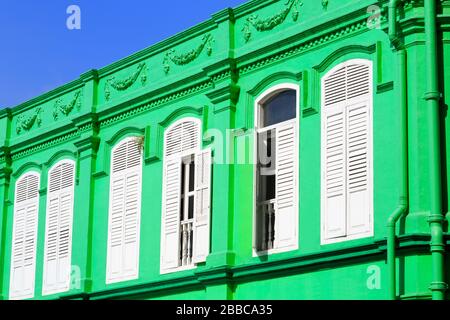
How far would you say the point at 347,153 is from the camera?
48.8 feet

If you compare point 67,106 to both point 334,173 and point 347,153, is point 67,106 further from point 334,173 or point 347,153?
point 347,153

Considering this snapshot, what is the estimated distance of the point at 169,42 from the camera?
18.5 m

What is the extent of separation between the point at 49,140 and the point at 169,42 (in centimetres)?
409

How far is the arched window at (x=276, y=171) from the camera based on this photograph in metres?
15.6

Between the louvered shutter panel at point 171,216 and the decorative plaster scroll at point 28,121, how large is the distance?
15.3 ft

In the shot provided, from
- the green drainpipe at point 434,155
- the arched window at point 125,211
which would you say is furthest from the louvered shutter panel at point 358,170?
the arched window at point 125,211

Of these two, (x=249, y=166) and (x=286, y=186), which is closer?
(x=286, y=186)

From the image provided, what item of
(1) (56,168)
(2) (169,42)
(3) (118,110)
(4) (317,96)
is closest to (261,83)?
(4) (317,96)

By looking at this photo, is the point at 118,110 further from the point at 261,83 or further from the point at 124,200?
the point at 261,83

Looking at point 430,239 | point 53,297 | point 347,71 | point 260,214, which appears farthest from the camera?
point 53,297

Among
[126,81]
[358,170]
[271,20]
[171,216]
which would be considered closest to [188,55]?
[126,81]

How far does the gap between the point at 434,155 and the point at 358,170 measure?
1525 millimetres

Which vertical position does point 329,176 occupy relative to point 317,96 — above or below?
below

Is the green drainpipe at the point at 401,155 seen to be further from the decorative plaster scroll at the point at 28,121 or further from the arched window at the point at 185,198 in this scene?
the decorative plaster scroll at the point at 28,121
